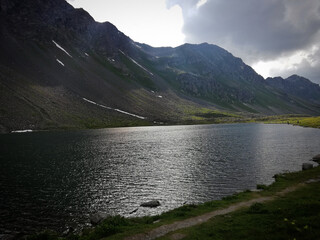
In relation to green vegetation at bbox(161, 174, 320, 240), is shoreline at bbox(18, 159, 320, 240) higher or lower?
lower

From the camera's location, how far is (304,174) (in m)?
40.4

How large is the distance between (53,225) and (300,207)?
27886mm

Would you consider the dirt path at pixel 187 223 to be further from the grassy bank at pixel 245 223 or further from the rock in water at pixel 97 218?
the rock in water at pixel 97 218

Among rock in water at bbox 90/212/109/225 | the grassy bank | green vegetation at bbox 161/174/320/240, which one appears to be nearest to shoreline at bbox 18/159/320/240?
the grassy bank

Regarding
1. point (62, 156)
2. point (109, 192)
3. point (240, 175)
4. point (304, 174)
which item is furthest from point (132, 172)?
point (304, 174)

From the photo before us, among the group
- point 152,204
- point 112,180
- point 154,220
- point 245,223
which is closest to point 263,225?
point 245,223

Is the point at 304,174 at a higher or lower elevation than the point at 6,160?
higher

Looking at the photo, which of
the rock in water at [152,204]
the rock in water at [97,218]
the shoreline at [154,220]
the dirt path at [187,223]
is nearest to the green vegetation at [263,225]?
the dirt path at [187,223]

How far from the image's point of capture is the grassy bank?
15.9m

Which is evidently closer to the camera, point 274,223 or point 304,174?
point 274,223

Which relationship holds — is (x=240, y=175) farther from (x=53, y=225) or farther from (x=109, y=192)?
(x=53, y=225)

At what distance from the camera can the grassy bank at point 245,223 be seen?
1593 centimetres

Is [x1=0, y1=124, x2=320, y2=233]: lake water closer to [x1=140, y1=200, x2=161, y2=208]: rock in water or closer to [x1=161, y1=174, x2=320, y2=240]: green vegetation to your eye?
[x1=140, y1=200, x2=161, y2=208]: rock in water

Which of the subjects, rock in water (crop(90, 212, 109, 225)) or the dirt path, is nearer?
the dirt path
